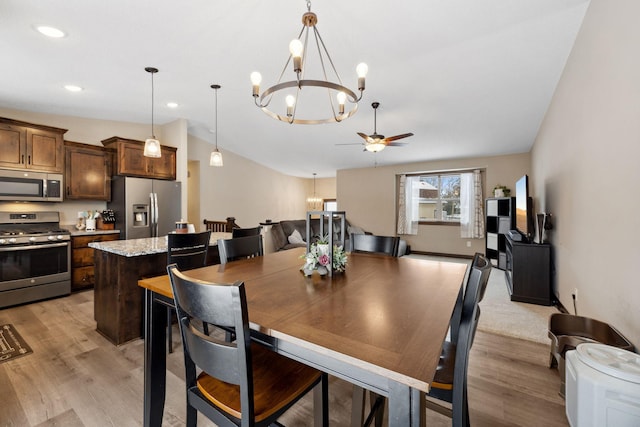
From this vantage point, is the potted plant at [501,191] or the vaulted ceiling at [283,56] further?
the potted plant at [501,191]

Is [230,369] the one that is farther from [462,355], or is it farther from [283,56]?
[283,56]

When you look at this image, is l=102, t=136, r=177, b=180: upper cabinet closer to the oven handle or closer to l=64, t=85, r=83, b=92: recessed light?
l=64, t=85, r=83, b=92: recessed light

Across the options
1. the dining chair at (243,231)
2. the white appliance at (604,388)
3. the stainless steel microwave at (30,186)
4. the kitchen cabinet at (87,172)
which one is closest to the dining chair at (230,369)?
the white appliance at (604,388)

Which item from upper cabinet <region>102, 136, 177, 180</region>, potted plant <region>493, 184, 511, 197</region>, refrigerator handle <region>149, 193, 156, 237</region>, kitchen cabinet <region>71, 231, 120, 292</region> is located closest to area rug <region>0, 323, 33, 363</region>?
kitchen cabinet <region>71, 231, 120, 292</region>

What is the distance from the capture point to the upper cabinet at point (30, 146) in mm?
3539

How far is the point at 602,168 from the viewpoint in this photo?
2.10 metres

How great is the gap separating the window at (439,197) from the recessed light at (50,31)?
698cm

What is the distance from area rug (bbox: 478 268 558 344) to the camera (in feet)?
8.77

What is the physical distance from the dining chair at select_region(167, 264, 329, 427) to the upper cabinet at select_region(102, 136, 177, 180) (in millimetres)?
4392

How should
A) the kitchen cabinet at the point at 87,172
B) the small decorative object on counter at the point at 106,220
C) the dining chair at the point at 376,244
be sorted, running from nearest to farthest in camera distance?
the dining chair at the point at 376,244 < the kitchen cabinet at the point at 87,172 < the small decorative object on counter at the point at 106,220

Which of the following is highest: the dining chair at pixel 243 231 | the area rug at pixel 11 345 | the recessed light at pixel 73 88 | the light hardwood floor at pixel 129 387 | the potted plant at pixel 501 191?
the recessed light at pixel 73 88

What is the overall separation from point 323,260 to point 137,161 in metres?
4.45

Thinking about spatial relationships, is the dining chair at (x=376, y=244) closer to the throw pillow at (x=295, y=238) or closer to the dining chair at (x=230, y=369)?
the dining chair at (x=230, y=369)

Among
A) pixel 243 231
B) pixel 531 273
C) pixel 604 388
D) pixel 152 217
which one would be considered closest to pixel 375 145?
pixel 243 231
